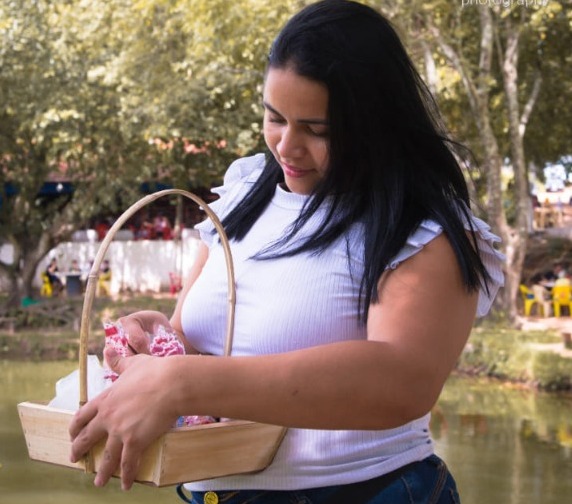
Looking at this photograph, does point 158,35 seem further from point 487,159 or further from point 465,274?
point 465,274

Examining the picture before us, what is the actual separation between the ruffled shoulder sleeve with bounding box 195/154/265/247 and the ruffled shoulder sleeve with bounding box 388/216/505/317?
379 millimetres

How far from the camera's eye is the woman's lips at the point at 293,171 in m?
1.42

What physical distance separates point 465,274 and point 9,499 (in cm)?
621

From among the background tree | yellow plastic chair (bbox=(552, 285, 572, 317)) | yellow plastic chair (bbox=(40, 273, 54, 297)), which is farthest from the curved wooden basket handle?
yellow plastic chair (bbox=(40, 273, 54, 297))

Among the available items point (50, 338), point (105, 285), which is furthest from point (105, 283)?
point (50, 338)

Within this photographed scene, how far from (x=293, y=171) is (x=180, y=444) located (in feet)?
1.32

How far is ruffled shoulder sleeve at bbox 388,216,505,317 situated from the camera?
1273 mm

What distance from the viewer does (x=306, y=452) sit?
1.36 m

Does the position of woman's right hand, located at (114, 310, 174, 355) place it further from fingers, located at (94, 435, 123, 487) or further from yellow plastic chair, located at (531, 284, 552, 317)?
yellow plastic chair, located at (531, 284, 552, 317)

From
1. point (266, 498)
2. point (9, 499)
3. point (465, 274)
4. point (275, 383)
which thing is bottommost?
point (9, 499)

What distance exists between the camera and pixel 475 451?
8.45 meters

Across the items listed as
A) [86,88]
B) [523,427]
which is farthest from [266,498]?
[86,88]

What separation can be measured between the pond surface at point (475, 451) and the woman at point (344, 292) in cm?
445

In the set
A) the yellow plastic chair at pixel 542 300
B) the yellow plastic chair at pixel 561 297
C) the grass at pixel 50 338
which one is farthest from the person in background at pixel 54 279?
the yellow plastic chair at pixel 561 297
